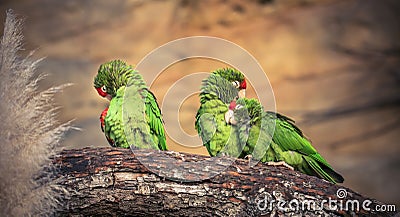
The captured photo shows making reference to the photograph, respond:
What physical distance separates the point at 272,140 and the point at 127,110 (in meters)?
0.55

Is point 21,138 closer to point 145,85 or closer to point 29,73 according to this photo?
point 29,73

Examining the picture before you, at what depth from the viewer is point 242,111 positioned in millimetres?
2186

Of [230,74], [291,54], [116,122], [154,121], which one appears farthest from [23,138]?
[291,54]

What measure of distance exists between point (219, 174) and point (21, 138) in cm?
67

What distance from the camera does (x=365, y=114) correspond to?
375cm

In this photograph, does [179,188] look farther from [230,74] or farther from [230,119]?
[230,74]

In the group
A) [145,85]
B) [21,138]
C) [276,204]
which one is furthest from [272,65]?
[21,138]

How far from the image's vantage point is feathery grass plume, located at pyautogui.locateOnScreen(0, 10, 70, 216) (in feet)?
6.19

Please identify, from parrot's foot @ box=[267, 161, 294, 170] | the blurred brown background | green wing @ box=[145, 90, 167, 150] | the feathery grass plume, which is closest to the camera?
the feathery grass plume

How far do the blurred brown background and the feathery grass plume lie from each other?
1738 mm

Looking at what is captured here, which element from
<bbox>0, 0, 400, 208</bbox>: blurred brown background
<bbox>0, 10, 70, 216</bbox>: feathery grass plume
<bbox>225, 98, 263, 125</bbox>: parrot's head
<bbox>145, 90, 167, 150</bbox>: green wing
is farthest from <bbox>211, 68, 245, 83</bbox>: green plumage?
<bbox>0, 0, 400, 208</bbox>: blurred brown background

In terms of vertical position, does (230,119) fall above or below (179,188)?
above

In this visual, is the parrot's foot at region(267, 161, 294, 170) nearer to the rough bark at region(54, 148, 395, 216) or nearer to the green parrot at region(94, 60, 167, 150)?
the rough bark at region(54, 148, 395, 216)

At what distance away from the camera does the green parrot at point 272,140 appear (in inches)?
85.6
